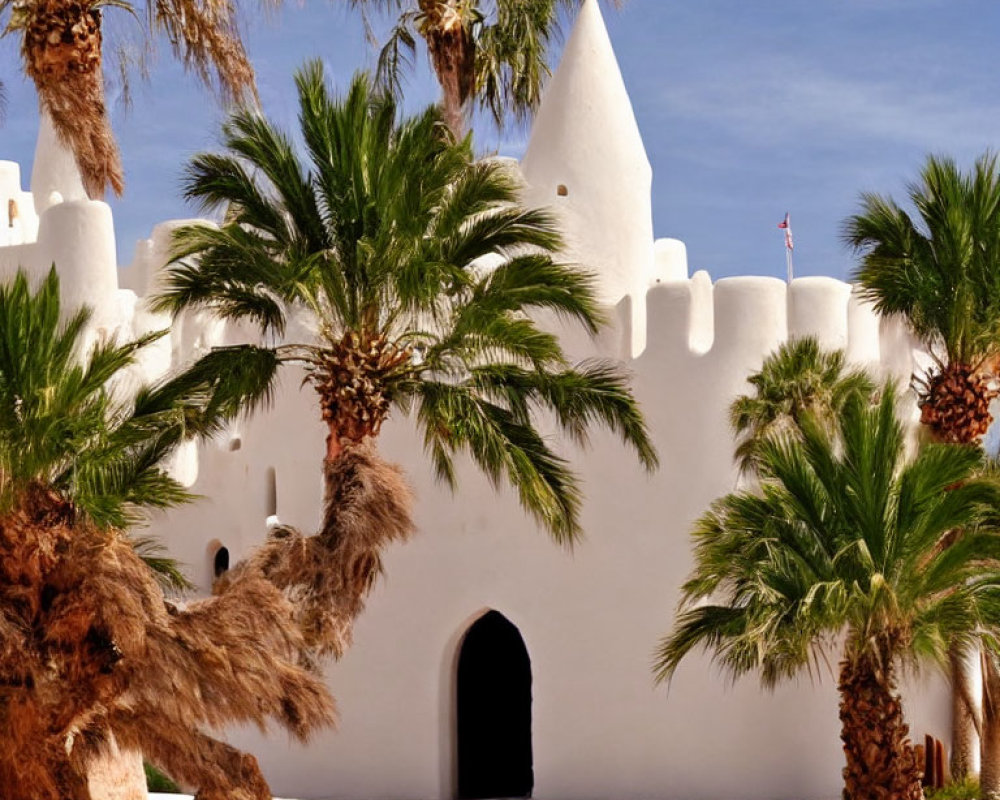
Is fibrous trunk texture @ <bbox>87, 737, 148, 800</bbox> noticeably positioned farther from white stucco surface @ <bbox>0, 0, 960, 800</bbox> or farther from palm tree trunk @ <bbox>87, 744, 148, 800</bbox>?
white stucco surface @ <bbox>0, 0, 960, 800</bbox>

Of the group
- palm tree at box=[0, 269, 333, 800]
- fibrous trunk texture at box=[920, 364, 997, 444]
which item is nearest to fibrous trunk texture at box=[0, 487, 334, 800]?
palm tree at box=[0, 269, 333, 800]

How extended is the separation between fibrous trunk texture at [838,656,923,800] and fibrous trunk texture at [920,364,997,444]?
12.2 feet

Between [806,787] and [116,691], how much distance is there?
7916mm

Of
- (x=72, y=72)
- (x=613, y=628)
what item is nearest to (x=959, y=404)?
(x=613, y=628)

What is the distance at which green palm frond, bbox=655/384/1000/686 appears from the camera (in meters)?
13.1

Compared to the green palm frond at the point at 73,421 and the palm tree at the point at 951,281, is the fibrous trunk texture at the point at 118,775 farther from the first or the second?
the palm tree at the point at 951,281

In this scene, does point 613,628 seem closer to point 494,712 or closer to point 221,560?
point 494,712

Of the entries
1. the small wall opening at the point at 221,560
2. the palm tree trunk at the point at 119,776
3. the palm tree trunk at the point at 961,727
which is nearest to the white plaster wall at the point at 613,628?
the palm tree trunk at the point at 961,727

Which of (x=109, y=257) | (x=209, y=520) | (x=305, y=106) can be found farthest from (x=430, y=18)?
(x=305, y=106)

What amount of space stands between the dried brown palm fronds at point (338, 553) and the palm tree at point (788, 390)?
5.12 m

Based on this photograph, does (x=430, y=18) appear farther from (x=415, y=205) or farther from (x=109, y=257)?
(x=415, y=205)

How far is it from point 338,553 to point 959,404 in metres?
6.21

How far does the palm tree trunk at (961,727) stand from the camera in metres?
Result: 18.5

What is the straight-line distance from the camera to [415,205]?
14.2m
